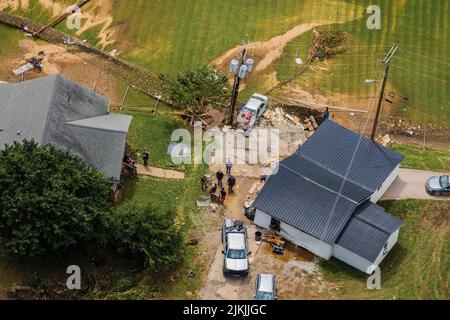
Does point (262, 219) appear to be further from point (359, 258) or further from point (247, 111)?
point (247, 111)

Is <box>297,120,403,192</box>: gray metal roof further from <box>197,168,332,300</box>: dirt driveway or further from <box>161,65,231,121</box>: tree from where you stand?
<box>161,65,231,121</box>: tree

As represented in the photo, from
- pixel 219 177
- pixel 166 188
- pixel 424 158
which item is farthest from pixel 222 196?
pixel 424 158

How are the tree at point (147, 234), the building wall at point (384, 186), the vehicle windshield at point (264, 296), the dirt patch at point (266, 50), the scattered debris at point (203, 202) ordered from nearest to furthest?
1. the vehicle windshield at point (264, 296)
2. the tree at point (147, 234)
3. the building wall at point (384, 186)
4. the scattered debris at point (203, 202)
5. the dirt patch at point (266, 50)

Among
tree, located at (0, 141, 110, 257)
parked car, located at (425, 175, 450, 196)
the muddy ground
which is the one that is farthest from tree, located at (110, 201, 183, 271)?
the muddy ground

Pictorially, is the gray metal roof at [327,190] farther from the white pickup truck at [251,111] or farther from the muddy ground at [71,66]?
the muddy ground at [71,66]

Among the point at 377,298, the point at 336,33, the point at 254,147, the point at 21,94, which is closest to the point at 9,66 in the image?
the point at 21,94

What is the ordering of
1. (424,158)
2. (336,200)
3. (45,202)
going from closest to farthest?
(45,202) < (336,200) < (424,158)

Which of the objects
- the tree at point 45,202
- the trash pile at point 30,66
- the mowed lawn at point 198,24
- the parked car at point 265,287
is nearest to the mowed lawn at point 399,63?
the mowed lawn at point 198,24

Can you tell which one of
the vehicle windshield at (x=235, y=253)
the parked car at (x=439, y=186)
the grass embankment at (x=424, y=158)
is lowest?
the vehicle windshield at (x=235, y=253)
